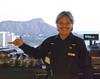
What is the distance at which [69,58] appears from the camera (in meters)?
1.34

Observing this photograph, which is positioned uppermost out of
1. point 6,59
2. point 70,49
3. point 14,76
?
point 70,49

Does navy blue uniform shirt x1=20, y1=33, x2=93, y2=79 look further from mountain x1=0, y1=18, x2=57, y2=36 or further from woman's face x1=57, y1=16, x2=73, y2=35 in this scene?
mountain x1=0, y1=18, x2=57, y2=36

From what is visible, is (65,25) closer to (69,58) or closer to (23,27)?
(69,58)

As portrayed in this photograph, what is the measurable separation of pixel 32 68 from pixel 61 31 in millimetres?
571

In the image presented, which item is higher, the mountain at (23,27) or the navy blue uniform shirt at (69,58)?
the mountain at (23,27)

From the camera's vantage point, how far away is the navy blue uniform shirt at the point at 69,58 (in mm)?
1332

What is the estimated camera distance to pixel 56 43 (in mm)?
1427

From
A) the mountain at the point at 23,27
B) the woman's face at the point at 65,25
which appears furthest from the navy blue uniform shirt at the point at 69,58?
the mountain at the point at 23,27

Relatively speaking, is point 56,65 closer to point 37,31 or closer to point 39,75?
point 39,75

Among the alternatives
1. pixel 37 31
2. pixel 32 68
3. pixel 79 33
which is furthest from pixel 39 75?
pixel 37 31

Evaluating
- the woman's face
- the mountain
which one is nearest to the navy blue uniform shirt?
the woman's face

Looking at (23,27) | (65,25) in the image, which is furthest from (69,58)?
(23,27)

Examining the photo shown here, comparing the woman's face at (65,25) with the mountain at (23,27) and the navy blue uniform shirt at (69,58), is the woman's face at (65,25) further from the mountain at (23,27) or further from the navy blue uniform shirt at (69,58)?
the mountain at (23,27)

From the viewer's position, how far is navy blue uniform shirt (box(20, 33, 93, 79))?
133cm
